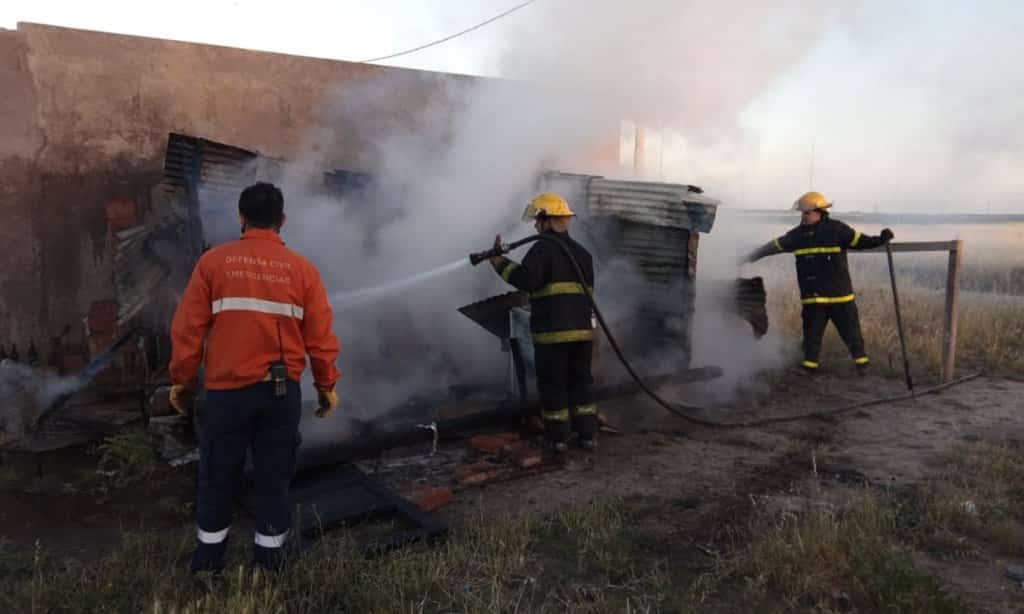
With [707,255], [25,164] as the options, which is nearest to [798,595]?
[707,255]

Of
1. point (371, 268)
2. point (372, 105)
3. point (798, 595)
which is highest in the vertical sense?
point (372, 105)

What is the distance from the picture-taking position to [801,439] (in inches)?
221

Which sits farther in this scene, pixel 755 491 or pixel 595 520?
pixel 755 491

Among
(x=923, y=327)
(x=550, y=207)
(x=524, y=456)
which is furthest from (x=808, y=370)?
(x=524, y=456)

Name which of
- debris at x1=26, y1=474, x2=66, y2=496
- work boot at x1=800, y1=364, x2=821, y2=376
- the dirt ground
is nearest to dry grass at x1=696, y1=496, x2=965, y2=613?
the dirt ground

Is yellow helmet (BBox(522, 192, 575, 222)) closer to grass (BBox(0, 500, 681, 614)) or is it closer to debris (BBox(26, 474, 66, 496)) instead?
grass (BBox(0, 500, 681, 614))

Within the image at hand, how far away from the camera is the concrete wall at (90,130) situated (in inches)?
229

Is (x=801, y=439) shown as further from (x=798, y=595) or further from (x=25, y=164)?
(x=25, y=164)

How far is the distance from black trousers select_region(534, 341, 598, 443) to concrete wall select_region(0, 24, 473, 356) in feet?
11.8

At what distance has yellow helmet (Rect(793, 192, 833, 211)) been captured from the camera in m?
7.49

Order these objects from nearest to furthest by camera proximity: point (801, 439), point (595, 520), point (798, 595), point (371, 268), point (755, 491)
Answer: point (798, 595), point (595, 520), point (755, 491), point (801, 439), point (371, 268)

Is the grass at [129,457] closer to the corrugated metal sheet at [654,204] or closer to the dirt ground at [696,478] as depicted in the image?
the dirt ground at [696,478]

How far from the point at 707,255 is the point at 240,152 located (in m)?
5.08

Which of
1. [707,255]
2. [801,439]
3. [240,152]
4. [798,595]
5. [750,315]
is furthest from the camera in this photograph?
[707,255]
